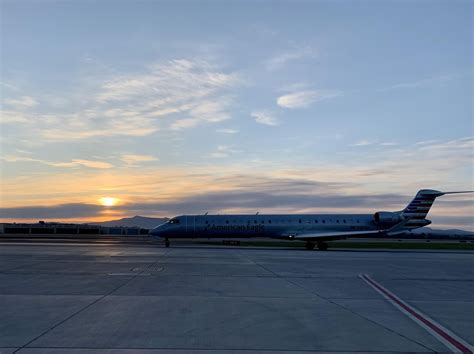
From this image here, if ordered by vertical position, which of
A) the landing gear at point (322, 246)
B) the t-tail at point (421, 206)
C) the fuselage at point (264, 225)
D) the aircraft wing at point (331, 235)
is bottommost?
the landing gear at point (322, 246)

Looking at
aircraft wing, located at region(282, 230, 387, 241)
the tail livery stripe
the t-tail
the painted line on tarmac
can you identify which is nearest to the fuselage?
aircraft wing, located at region(282, 230, 387, 241)

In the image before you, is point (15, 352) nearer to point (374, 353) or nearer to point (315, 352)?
point (315, 352)

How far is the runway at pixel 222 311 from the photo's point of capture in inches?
284

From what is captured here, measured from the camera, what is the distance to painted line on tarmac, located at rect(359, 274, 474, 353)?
729 centimetres

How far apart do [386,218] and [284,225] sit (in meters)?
9.76

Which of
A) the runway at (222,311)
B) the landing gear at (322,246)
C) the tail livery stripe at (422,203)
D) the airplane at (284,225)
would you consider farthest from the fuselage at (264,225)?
the runway at (222,311)

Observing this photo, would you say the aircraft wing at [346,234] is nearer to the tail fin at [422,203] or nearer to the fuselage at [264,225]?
the fuselage at [264,225]

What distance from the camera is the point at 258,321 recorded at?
348 inches

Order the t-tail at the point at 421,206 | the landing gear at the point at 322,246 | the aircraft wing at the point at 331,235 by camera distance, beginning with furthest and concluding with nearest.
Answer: the t-tail at the point at 421,206 → the landing gear at the point at 322,246 → the aircraft wing at the point at 331,235

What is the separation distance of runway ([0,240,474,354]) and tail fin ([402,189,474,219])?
84.5 feet

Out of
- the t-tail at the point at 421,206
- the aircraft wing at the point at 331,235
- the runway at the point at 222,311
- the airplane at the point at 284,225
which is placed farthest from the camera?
the t-tail at the point at 421,206

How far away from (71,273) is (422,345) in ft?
42.7

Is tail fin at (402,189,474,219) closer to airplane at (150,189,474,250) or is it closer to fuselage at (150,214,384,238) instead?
airplane at (150,189,474,250)

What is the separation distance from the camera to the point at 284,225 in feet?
132
